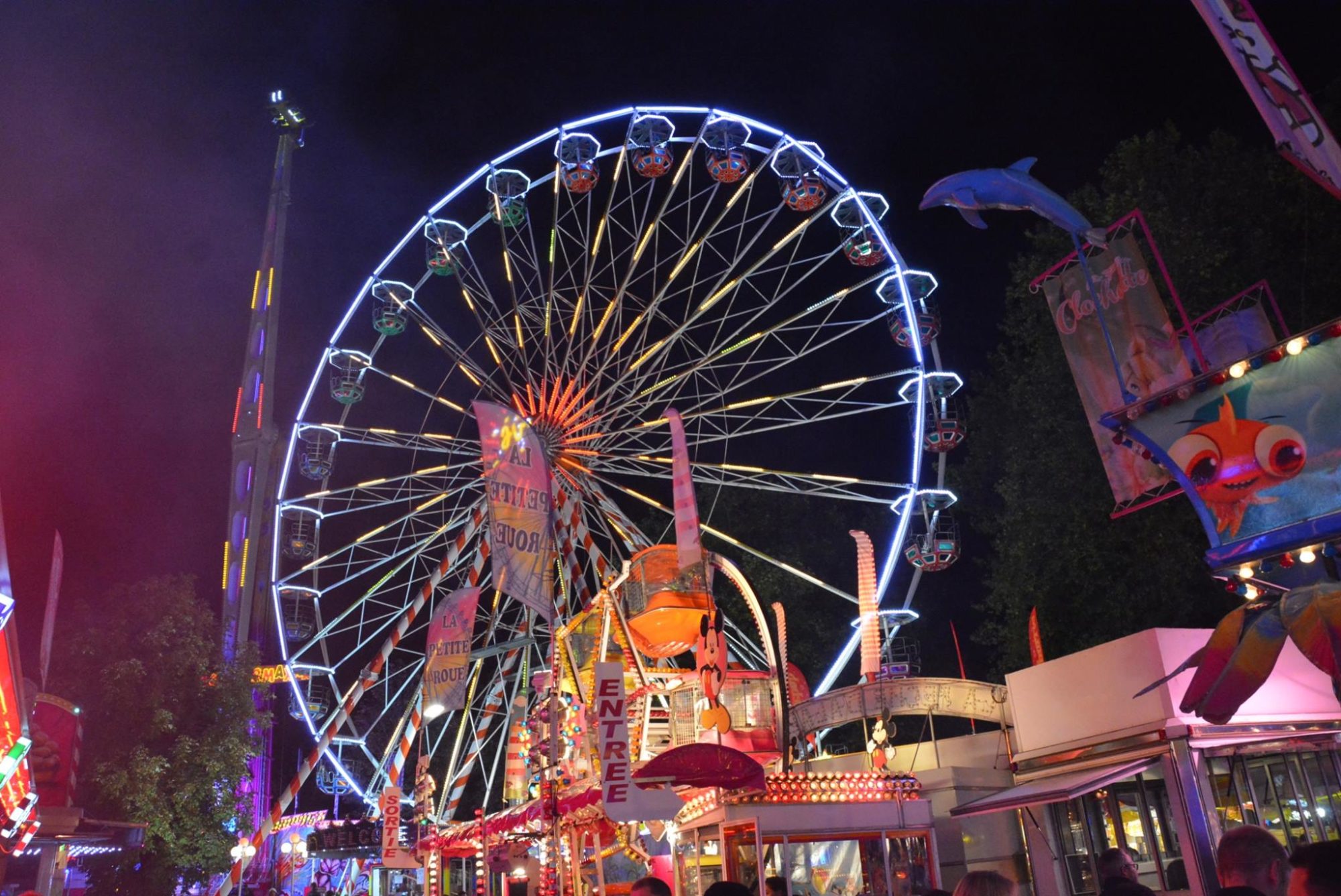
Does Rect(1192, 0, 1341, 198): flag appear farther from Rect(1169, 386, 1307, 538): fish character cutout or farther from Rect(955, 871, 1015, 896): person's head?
Rect(955, 871, 1015, 896): person's head

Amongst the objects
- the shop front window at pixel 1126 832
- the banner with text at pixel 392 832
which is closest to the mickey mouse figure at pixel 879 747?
the shop front window at pixel 1126 832

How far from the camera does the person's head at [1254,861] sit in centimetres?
412

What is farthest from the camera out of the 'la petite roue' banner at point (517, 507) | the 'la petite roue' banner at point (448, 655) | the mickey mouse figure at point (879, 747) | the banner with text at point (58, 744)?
the banner with text at point (58, 744)

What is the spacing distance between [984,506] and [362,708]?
31.8m

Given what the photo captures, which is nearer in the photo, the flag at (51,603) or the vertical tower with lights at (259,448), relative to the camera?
the flag at (51,603)

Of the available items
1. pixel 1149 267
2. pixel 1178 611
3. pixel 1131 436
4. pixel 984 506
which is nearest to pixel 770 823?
pixel 1131 436

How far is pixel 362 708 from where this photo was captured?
46.9m

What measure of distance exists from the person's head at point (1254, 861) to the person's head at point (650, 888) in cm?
238

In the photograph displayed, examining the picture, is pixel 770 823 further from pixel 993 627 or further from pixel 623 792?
pixel 993 627

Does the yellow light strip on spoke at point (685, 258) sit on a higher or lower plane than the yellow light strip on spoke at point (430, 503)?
higher

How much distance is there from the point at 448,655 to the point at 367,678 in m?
6.00

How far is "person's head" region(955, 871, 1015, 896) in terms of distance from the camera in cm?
427

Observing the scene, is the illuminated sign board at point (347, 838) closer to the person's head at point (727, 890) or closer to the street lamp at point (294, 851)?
the street lamp at point (294, 851)

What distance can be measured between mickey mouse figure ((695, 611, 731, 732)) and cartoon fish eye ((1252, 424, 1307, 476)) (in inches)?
286
